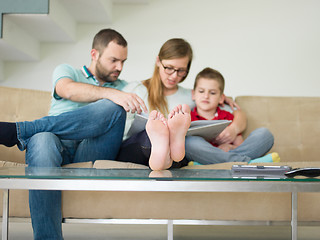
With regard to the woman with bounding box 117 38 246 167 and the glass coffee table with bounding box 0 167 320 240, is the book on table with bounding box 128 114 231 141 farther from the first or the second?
the glass coffee table with bounding box 0 167 320 240

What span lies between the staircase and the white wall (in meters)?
0.09

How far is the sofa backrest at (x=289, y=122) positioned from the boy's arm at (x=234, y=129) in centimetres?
11

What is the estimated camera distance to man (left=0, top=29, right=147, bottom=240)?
4.30ft

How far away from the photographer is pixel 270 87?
3.13 m

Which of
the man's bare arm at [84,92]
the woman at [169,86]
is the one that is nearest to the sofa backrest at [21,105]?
the man's bare arm at [84,92]

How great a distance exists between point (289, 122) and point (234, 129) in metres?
0.37

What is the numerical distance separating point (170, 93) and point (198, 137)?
1.19ft

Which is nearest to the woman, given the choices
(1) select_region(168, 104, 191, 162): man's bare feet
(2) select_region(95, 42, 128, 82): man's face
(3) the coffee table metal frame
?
(2) select_region(95, 42, 128, 82): man's face

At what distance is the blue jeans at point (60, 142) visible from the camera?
51.3 inches

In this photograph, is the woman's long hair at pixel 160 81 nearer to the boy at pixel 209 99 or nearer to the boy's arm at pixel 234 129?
the boy at pixel 209 99

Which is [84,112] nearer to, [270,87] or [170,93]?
[170,93]

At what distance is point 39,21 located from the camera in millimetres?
2660

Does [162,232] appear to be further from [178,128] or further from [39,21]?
[39,21]

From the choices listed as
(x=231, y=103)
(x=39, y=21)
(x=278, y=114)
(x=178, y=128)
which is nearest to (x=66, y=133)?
(x=178, y=128)
